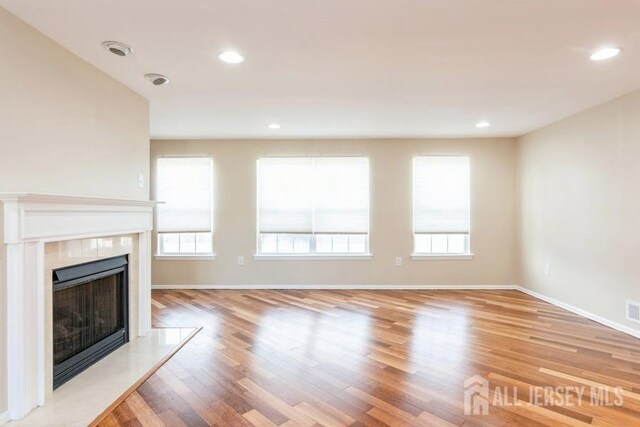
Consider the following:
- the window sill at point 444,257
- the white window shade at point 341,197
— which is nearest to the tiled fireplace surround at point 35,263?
the white window shade at point 341,197

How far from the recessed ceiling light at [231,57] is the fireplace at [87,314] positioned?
1902mm

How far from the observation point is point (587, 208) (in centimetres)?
391

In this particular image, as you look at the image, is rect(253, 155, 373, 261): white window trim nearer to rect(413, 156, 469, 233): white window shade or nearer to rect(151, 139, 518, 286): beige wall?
rect(151, 139, 518, 286): beige wall

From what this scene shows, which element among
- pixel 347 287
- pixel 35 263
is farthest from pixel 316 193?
pixel 35 263

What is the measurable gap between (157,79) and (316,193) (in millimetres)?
2908

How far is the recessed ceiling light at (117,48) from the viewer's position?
7.59ft

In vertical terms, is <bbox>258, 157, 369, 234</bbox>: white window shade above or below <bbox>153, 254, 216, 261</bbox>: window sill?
above

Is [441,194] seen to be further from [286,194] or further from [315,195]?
[286,194]

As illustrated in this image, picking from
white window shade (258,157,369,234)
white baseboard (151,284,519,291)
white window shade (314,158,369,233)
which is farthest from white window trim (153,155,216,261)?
white window shade (314,158,369,233)

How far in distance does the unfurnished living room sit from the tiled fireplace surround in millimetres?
15

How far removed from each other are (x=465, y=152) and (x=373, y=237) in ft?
6.46

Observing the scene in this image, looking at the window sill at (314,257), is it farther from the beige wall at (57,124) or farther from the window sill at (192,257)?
the beige wall at (57,124)

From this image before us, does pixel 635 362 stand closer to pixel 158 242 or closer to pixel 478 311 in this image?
pixel 478 311

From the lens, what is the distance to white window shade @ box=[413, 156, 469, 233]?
535 cm
